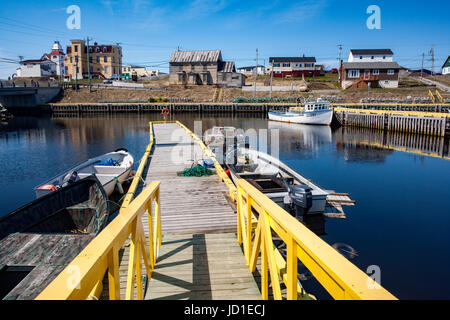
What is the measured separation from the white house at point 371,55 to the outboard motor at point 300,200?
8051cm

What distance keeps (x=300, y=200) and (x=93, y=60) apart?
99.6 metres

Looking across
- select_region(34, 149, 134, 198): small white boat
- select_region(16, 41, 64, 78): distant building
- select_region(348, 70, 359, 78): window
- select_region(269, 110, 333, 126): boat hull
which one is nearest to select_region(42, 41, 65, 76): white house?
select_region(16, 41, 64, 78): distant building

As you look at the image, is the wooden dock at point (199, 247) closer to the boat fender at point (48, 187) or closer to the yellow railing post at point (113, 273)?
the yellow railing post at point (113, 273)

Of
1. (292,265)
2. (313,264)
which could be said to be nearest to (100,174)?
(292,265)

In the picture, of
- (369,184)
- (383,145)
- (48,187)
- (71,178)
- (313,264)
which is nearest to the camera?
(313,264)

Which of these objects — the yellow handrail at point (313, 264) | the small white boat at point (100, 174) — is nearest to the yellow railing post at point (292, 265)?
the yellow handrail at point (313, 264)

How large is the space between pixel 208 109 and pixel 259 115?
10.1 metres

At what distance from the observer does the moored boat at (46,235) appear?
5.02 meters

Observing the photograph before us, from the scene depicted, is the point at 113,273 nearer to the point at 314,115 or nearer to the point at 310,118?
the point at 314,115

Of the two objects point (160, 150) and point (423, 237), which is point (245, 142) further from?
point (423, 237)

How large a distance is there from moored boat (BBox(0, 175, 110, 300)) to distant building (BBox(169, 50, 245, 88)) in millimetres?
73433

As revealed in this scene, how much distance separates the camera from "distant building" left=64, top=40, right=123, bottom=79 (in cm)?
9225

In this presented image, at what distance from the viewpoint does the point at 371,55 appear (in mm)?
80250
